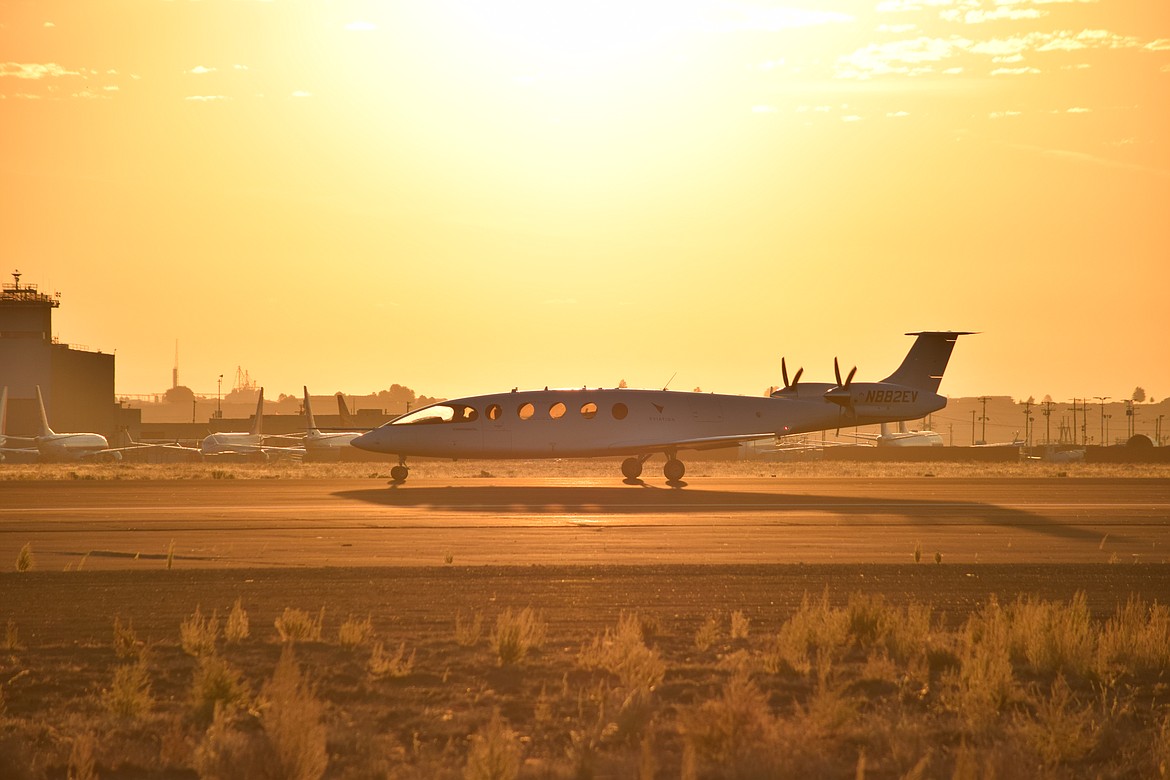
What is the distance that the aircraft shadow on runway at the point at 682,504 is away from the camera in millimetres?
27844

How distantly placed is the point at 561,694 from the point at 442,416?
29.2 meters

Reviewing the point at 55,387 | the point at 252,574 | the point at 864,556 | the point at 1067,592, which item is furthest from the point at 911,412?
the point at 55,387

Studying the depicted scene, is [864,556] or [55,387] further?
[55,387]

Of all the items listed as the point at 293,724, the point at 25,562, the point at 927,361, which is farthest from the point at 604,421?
the point at 293,724

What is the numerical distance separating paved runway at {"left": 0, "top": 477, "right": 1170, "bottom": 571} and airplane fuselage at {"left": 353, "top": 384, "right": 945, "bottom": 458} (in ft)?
4.93

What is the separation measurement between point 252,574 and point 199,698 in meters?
8.17

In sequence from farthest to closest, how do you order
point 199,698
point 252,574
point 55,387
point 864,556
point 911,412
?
1. point 55,387
2. point 911,412
3. point 864,556
4. point 252,574
5. point 199,698

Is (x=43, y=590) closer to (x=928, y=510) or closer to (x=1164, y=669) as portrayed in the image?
(x=1164, y=669)

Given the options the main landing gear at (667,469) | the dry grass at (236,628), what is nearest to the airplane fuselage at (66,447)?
the main landing gear at (667,469)

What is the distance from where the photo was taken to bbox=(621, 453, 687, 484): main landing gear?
39.8 meters

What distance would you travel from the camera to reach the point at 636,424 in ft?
129

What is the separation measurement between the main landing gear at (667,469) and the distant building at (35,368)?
80390mm

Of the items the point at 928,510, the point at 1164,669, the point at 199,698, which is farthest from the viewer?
the point at 928,510

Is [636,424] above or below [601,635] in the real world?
above
